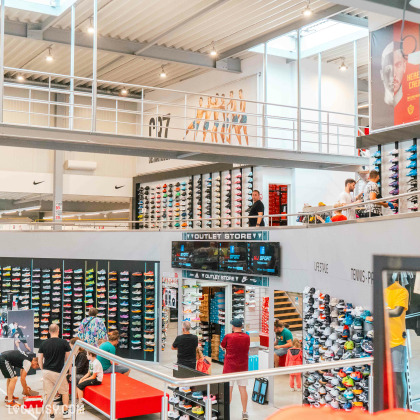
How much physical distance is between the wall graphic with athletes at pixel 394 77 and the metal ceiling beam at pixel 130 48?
612cm

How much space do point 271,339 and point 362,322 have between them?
303 cm

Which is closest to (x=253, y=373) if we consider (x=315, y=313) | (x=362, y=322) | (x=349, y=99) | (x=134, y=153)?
(x=362, y=322)

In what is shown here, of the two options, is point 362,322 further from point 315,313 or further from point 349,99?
point 349,99

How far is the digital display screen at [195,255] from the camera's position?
40.5 ft

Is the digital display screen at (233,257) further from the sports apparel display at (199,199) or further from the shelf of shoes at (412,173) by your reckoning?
the sports apparel display at (199,199)

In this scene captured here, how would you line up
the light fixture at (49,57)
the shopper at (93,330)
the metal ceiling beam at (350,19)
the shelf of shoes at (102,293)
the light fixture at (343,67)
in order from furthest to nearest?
the light fixture at (343,67)
the light fixture at (49,57)
the metal ceiling beam at (350,19)
the shelf of shoes at (102,293)
the shopper at (93,330)

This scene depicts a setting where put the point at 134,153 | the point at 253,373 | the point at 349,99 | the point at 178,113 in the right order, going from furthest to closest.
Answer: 1. the point at 178,113
2. the point at 349,99
3. the point at 134,153
4. the point at 253,373

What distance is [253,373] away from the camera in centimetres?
342

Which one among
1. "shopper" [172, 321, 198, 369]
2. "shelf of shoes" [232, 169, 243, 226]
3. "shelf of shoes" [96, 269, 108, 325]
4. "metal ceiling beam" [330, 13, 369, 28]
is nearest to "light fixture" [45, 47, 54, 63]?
"shelf of shoes" [96, 269, 108, 325]

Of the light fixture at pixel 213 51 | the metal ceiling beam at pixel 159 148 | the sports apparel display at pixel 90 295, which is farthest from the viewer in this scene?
the light fixture at pixel 213 51

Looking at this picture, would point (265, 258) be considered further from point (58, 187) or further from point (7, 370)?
point (58, 187)

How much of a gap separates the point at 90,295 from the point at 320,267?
26.4 ft

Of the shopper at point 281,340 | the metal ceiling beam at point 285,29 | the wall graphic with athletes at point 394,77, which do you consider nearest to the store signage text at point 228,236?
the shopper at point 281,340

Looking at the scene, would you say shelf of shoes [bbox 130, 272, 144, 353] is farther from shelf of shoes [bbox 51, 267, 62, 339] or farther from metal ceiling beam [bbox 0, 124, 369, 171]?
metal ceiling beam [bbox 0, 124, 369, 171]
